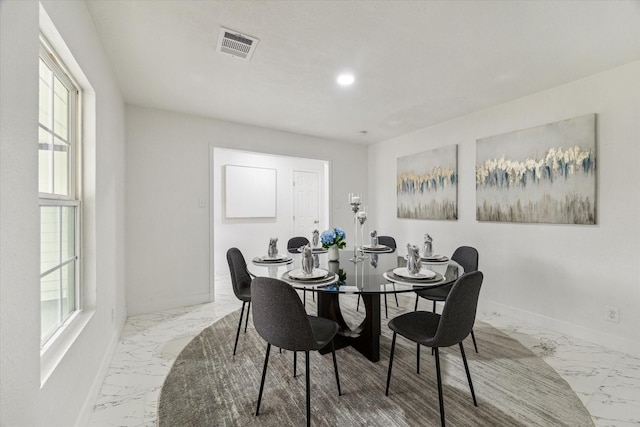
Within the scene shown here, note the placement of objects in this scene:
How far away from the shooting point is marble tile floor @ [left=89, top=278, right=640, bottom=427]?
1731mm

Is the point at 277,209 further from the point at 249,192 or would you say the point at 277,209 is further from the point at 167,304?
the point at 167,304

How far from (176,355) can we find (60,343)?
1.11 metres

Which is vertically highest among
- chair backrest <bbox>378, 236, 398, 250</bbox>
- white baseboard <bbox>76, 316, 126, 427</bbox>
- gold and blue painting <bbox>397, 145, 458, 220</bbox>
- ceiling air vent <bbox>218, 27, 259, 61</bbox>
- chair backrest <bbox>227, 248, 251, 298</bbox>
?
ceiling air vent <bbox>218, 27, 259, 61</bbox>

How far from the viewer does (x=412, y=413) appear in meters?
1.71

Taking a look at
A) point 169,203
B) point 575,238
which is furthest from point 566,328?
point 169,203

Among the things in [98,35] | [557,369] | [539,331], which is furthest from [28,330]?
[539,331]

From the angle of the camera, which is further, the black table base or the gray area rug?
the black table base

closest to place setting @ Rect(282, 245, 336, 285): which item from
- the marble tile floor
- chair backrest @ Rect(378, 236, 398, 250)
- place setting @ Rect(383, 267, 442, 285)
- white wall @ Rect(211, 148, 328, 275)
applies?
place setting @ Rect(383, 267, 442, 285)

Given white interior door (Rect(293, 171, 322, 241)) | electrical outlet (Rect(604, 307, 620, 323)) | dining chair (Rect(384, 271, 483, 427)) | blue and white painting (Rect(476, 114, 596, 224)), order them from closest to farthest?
dining chair (Rect(384, 271, 483, 427)), electrical outlet (Rect(604, 307, 620, 323)), blue and white painting (Rect(476, 114, 596, 224)), white interior door (Rect(293, 171, 322, 241))

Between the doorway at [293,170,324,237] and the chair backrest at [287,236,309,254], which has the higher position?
the doorway at [293,170,324,237]

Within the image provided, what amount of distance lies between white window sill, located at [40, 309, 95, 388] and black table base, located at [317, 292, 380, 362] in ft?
4.99

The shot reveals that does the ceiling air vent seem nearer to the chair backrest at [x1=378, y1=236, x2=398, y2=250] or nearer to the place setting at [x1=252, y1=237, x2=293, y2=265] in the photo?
the place setting at [x1=252, y1=237, x2=293, y2=265]

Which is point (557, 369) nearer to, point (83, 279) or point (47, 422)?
point (47, 422)

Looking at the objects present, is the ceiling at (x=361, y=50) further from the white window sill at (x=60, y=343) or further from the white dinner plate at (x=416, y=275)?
the white window sill at (x=60, y=343)
